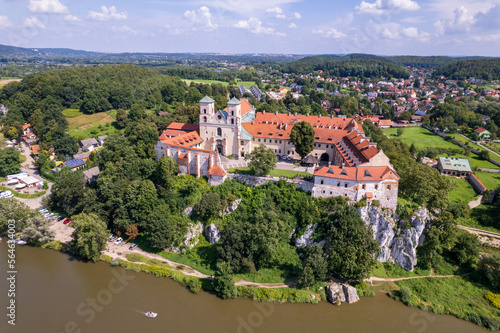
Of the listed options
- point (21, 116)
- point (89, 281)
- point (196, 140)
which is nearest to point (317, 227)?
point (196, 140)

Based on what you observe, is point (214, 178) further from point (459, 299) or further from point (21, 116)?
point (21, 116)

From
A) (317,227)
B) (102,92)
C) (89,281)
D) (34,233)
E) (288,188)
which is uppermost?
(102,92)

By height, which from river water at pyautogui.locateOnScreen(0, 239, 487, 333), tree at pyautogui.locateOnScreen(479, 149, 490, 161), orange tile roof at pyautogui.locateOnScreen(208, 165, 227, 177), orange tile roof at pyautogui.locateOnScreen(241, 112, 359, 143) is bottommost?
river water at pyautogui.locateOnScreen(0, 239, 487, 333)

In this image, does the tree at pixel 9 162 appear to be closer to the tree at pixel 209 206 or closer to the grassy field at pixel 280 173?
the tree at pixel 209 206

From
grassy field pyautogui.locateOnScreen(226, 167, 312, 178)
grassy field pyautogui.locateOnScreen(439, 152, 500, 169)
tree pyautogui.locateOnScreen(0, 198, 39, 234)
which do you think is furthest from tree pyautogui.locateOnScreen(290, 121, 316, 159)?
grassy field pyautogui.locateOnScreen(439, 152, 500, 169)

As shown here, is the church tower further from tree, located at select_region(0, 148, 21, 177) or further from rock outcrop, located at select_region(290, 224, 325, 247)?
tree, located at select_region(0, 148, 21, 177)

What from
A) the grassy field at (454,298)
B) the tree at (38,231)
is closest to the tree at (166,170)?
the tree at (38,231)

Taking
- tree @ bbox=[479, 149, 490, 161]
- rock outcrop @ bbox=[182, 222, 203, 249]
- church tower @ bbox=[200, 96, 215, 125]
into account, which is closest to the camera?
rock outcrop @ bbox=[182, 222, 203, 249]
